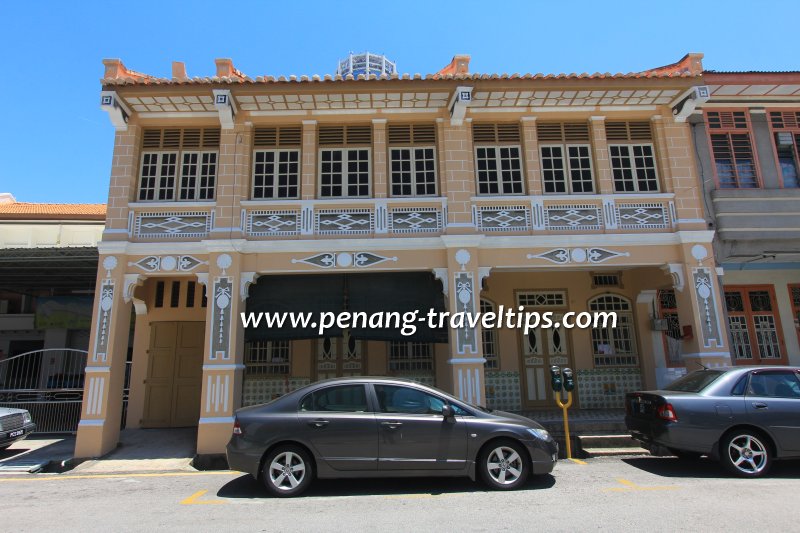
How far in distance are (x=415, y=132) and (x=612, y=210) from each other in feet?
15.3

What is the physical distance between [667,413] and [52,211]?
18033 millimetres

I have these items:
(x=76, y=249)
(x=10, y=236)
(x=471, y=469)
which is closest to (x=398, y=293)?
(x=471, y=469)

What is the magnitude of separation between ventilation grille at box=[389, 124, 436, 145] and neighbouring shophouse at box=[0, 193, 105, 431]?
746 cm

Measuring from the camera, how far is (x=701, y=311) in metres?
10.2

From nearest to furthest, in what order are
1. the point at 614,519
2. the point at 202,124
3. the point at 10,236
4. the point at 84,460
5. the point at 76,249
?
the point at 614,519, the point at 84,460, the point at 202,124, the point at 76,249, the point at 10,236

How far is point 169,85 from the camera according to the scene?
10141 mm

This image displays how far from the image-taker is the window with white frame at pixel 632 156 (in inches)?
436

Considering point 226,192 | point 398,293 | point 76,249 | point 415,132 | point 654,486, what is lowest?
point 654,486

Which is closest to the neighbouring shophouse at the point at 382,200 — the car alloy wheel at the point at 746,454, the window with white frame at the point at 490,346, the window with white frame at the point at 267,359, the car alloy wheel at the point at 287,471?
the window with white frame at the point at 490,346

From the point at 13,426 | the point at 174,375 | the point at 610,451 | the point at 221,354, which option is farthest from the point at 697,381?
the point at 13,426

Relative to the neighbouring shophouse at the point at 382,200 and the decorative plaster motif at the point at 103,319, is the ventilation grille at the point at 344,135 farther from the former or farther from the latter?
the decorative plaster motif at the point at 103,319

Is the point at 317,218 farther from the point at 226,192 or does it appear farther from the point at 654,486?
the point at 654,486

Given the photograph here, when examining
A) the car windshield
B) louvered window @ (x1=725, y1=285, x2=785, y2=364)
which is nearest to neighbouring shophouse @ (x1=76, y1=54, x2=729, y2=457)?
Result: the car windshield

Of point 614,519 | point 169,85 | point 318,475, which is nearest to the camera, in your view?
point 614,519
